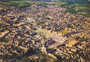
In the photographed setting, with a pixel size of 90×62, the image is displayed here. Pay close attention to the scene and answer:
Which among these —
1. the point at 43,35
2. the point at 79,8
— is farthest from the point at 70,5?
the point at 43,35

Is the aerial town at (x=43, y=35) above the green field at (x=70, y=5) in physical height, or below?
below

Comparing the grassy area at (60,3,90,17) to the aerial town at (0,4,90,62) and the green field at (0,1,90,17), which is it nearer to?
the green field at (0,1,90,17)

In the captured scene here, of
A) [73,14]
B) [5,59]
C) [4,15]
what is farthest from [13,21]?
[73,14]

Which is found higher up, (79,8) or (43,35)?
(79,8)

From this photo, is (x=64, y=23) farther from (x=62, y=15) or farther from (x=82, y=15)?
(x=82, y=15)

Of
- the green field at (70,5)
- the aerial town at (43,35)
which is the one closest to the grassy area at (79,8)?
the green field at (70,5)

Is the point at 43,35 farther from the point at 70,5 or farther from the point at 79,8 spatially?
the point at 70,5

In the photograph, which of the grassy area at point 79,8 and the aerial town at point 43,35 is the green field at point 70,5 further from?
the aerial town at point 43,35

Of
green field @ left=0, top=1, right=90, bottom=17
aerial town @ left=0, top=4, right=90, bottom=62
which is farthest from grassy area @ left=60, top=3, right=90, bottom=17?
aerial town @ left=0, top=4, right=90, bottom=62

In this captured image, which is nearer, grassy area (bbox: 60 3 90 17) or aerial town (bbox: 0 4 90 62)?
aerial town (bbox: 0 4 90 62)

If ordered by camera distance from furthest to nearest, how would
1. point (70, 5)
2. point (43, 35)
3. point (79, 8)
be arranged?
point (70, 5), point (79, 8), point (43, 35)
